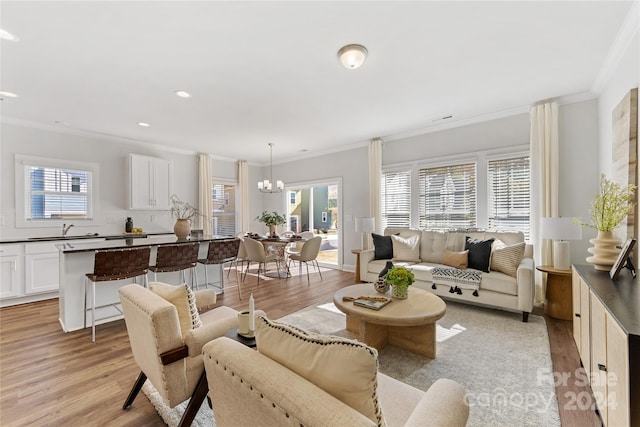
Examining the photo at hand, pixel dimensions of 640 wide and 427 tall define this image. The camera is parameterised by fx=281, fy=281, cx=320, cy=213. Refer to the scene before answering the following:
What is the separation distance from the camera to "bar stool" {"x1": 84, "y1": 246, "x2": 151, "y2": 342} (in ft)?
9.42

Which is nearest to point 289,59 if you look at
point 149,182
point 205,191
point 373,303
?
point 373,303

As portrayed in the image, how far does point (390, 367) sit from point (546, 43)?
3175 millimetres

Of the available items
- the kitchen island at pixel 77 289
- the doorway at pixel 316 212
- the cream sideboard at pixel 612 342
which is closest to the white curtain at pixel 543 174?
the cream sideboard at pixel 612 342

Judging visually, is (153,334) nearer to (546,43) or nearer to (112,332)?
(112,332)

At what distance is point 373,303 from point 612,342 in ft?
4.83

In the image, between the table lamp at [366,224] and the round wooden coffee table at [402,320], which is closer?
the round wooden coffee table at [402,320]

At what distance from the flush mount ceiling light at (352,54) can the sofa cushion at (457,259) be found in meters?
2.87

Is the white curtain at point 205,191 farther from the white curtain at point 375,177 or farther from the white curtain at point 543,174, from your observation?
the white curtain at point 543,174

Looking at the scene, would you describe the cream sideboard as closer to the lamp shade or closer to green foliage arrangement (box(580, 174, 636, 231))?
green foliage arrangement (box(580, 174, 636, 231))

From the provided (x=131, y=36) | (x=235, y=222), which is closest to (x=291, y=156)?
(x=235, y=222)

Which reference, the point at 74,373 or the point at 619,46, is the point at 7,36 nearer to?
the point at 74,373

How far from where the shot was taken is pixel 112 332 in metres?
3.04

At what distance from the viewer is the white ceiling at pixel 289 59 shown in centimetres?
213

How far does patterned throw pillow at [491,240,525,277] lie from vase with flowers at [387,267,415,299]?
5.75 ft
